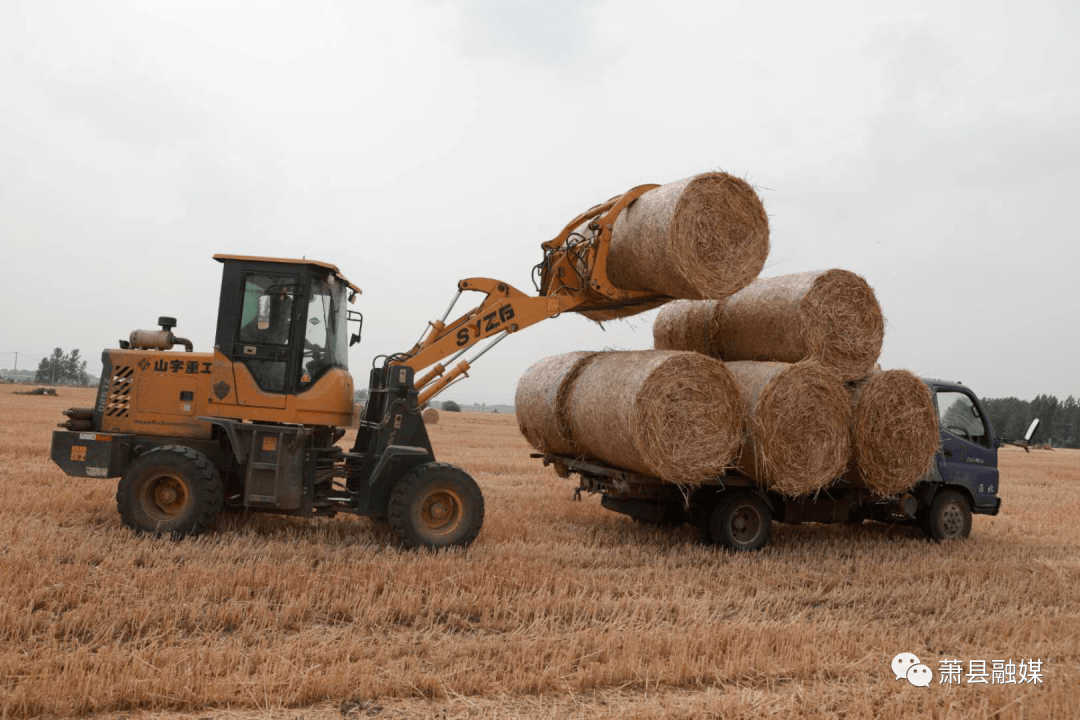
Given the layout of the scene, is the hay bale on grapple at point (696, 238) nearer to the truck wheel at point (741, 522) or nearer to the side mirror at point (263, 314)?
the truck wheel at point (741, 522)

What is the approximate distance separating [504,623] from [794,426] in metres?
3.52

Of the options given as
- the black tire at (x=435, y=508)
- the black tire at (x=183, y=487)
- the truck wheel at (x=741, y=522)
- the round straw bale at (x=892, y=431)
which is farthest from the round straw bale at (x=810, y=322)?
the black tire at (x=183, y=487)

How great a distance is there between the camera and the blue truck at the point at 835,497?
26.0ft

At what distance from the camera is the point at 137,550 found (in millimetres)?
6352

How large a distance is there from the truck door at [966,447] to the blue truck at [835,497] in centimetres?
1

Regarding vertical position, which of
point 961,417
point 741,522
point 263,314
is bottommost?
point 741,522

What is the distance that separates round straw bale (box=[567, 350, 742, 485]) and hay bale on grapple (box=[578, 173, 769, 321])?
0.70m

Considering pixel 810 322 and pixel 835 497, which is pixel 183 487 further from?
pixel 835 497

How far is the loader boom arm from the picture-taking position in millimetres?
7902

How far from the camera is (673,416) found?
280 inches

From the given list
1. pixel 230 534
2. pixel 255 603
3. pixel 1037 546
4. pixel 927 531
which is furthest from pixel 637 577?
pixel 1037 546

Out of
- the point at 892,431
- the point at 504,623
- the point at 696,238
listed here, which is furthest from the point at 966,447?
the point at 504,623

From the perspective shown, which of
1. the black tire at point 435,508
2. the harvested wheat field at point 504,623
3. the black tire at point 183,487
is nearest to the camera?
the harvested wheat field at point 504,623

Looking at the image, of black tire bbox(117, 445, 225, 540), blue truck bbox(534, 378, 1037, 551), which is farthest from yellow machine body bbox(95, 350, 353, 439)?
blue truck bbox(534, 378, 1037, 551)
